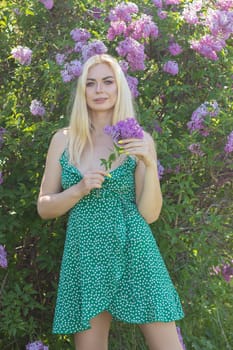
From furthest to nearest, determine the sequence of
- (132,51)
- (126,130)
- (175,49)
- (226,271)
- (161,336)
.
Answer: (226,271)
(175,49)
(132,51)
(161,336)
(126,130)

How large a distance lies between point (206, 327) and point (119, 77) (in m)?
2.00

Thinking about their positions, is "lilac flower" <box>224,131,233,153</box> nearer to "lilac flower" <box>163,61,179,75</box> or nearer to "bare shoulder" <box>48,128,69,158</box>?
"lilac flower" <box>163,61,179,75</box>

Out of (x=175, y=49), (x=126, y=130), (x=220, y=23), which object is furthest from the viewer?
(x=175, y=49)

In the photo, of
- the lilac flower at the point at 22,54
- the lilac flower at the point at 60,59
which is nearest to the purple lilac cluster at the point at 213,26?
the lilac flower at the point at 60,59

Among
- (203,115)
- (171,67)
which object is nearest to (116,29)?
(171,67)

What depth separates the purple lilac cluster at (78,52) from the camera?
13.6 feet

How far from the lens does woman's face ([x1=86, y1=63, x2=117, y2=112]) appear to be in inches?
144

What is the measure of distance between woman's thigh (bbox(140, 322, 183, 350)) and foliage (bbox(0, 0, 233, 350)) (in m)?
0.78

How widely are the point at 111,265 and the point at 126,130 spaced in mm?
556

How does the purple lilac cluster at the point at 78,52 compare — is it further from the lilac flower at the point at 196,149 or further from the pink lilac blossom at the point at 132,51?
the lilac flower at the point at 196,149

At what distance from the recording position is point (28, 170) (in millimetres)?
4266

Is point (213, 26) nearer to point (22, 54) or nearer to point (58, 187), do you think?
point (22, 54)

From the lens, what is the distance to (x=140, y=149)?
3.39 m

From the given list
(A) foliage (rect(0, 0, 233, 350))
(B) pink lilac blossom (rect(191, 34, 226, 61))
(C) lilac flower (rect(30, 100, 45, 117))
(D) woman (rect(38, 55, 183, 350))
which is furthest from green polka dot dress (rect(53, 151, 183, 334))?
(B) pink lilac blossom (rect(191, 34, 226, 61))
